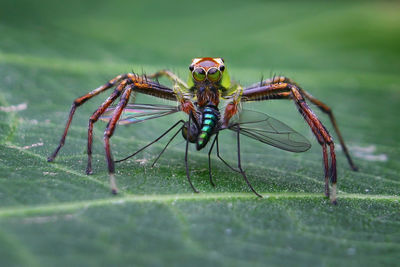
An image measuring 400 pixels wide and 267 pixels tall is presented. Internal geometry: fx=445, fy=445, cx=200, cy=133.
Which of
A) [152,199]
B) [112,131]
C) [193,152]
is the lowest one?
[152,199]

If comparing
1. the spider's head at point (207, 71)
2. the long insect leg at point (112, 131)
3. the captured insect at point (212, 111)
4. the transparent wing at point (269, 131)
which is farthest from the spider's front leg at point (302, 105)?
the long insect leg at point (112, 131)

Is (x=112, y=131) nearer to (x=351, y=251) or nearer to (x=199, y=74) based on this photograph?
(x=199, y=74)

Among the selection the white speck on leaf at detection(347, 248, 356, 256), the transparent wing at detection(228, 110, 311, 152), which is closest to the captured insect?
the transparent wing at detection(228, 110, 311, 152)

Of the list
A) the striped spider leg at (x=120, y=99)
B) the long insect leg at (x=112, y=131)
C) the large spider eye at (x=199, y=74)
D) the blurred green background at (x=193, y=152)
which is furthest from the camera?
the large spider eye at (x=199, y=74)

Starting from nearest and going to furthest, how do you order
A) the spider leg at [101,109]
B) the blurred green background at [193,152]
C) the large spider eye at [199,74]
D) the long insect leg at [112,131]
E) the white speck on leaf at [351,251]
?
1. the blurred green background at [193,152]
2. the white speck on leaf at [351,251]
3. the long insect leg at [112,131]
4. the spider leg at [101,109]
5. the large spider eye at [199,74]

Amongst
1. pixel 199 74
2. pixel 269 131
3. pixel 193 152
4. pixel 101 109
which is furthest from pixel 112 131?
pixel 269 131

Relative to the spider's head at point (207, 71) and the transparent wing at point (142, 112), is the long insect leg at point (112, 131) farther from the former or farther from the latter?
the spider's head at point (207, 71)
